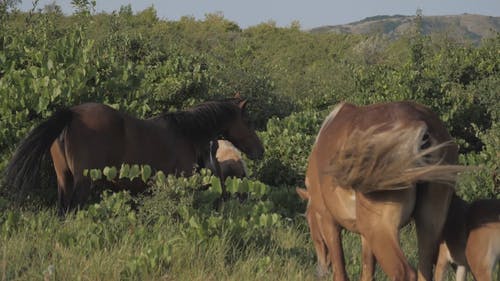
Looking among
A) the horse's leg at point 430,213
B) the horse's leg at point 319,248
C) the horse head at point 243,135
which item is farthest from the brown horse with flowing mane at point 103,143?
the horse's leg at point 430,213

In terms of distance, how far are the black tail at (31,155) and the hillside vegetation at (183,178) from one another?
0.14 meters

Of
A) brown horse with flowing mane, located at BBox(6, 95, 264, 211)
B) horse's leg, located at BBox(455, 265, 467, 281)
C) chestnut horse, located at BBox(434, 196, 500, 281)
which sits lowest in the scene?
horse's leg, located at BBox(455, 265, 467, 281)

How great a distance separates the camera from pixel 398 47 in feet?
134

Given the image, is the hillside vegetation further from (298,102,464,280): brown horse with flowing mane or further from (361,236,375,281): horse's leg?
(298,102,464,280): brown horse with flowing mane

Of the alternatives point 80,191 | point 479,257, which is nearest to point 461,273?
point 479,257

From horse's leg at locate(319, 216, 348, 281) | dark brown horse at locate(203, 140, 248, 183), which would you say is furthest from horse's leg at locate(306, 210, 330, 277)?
dark brown horse at locate(203, 140, 248, 183)

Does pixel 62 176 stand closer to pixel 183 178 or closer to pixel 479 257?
pixel 183 178

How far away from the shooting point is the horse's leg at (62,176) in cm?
711

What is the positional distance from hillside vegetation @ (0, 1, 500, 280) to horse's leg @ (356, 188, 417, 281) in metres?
0.97

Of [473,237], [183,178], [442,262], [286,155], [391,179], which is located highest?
[391,179]

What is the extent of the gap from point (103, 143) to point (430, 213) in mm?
4063

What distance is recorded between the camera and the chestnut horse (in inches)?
208

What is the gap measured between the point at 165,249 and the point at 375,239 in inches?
55.7

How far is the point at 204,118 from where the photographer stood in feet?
29.2
